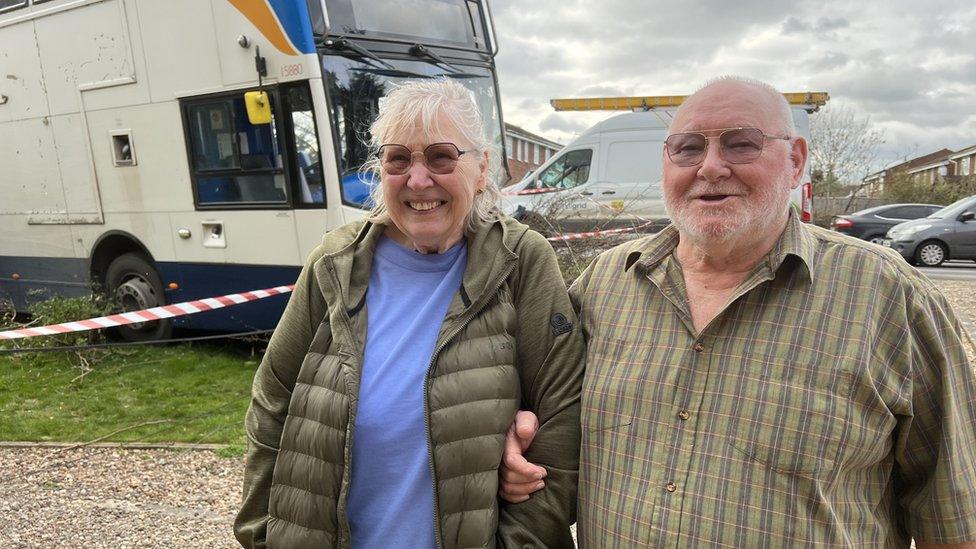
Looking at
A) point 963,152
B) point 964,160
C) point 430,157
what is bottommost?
point 964,160

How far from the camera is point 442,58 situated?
657cm

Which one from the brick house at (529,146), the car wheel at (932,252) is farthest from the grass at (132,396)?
the brick house at (529,146)

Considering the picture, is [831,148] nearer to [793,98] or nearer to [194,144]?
[793,98]

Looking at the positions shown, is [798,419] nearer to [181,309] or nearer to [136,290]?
[181,309]

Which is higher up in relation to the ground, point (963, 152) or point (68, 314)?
point (68, 314)

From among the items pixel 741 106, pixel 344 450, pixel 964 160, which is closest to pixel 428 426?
pixel 344 450

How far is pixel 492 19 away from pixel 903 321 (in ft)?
20.4

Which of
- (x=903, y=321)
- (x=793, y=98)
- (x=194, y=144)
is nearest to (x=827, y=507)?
(x=903, y=321)

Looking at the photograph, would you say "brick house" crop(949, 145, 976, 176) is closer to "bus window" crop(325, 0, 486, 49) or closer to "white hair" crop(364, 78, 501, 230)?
"bus window" crop(325, 0, 486, 49)

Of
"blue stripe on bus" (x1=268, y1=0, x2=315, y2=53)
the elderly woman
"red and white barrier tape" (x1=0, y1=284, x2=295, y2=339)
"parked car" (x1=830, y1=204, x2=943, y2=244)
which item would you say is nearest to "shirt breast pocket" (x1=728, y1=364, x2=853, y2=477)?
the elderly woman

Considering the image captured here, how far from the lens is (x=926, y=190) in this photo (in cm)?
2702

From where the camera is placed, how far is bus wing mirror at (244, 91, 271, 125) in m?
5.74

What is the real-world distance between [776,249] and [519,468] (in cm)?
82

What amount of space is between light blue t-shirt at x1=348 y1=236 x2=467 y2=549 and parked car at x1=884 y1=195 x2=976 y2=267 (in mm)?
14859
